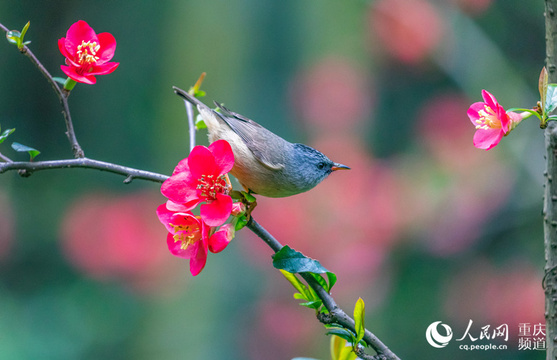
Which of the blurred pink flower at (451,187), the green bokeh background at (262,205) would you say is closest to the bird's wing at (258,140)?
the green bokeh background at (262,205)

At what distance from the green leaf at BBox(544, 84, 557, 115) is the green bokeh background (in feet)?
6.52

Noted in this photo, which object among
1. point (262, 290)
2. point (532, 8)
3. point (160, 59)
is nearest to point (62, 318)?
point (262, 290)

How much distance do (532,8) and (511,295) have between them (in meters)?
1.84

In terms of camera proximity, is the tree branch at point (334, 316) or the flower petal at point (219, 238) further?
the flower petal at point (219, 238)

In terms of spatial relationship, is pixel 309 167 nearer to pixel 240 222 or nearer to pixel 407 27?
pixel 240 222

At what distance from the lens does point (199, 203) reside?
3.32ft

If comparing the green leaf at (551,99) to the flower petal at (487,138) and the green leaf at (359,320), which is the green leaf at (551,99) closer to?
the flower petal at (487,138)

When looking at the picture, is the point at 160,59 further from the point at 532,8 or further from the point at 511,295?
the point at 511,295

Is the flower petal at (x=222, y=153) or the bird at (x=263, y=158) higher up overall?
the bird at (x=263, y=158)

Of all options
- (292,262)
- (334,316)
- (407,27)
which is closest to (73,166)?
(292,262)

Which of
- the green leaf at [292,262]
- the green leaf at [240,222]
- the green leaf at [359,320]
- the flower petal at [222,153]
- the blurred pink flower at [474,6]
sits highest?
the blurred pink flower at [474,6]

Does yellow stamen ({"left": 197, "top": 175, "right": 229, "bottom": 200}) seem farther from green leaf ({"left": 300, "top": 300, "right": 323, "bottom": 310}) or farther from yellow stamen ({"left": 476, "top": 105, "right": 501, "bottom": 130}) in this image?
yellow stamen ({"left": 476, "top": 105, "right": 501, "bottom": 130})

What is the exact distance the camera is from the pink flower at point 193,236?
101 centimetres

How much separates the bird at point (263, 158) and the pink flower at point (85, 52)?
11.6 inches
